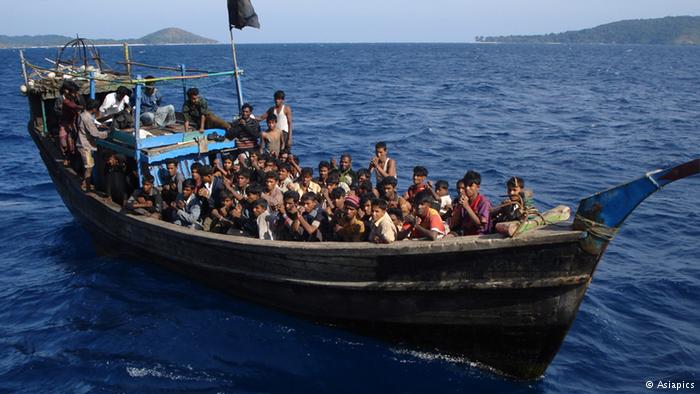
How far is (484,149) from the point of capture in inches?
803

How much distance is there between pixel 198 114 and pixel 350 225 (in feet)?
14.5

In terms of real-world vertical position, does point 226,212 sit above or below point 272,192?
below

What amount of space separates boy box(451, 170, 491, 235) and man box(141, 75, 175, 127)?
5592mm

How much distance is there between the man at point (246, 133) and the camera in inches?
381

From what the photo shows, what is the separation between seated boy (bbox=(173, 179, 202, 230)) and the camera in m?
8.38

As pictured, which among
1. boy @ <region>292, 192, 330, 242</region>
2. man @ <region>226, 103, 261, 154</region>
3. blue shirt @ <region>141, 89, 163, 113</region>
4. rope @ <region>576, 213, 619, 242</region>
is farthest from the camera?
blue shirt @ <region>141, 89, 163, 113</region>

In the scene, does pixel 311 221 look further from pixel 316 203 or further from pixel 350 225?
pixel 350 225

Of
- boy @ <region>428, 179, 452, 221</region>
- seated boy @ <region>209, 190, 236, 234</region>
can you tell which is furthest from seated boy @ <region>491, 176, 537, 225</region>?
seated boy @ <region>209, 190, 236, 234</region>

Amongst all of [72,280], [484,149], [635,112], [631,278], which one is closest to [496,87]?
[635,112]

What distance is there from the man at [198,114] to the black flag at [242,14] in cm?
154

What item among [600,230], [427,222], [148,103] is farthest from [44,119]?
[600,230]

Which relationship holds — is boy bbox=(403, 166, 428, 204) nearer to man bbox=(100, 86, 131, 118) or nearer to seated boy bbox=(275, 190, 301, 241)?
seated boy bbox=(275, 190, 301, 241)

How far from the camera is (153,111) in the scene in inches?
427

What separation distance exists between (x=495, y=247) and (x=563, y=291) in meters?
0.89
